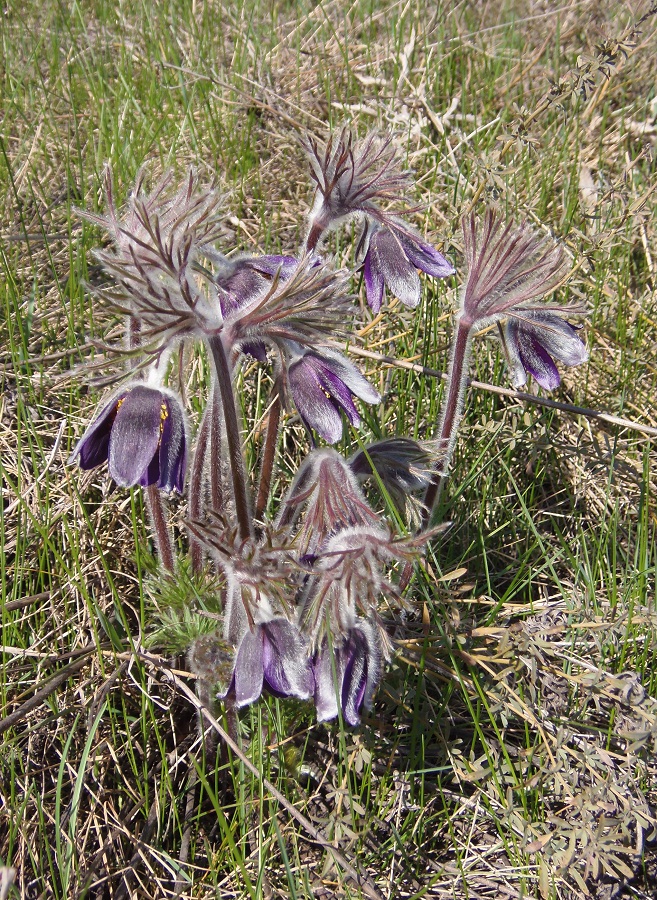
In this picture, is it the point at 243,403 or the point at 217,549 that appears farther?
the point at 243,403

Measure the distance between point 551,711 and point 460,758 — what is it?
0.25 meters

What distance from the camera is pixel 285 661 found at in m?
1.50

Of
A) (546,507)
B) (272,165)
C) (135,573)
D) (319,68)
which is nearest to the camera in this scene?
(135,573)

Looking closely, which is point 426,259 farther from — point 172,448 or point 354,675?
point 354,675

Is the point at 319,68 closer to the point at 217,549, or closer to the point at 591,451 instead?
the point at 591,451

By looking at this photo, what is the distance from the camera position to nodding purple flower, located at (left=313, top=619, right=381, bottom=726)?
1.50m

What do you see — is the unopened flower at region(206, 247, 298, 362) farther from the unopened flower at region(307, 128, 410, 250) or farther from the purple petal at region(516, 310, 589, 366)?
the purple petal at region(516, 310, 589, 366)

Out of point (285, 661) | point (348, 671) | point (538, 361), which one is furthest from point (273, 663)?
point (538, 361)

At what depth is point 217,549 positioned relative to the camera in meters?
1.52

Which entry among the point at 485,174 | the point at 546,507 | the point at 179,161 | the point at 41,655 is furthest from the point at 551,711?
the point at 179,161

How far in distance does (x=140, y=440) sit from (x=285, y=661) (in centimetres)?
47

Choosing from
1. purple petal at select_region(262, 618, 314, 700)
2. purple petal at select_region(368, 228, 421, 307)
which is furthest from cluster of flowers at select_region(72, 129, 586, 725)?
purple petal at select_region(368, 228, 421, 307)

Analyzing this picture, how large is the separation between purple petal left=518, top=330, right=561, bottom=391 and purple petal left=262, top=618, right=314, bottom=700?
77cm

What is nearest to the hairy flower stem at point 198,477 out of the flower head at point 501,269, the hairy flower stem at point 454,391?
the hairy flower stem at point 454,391
